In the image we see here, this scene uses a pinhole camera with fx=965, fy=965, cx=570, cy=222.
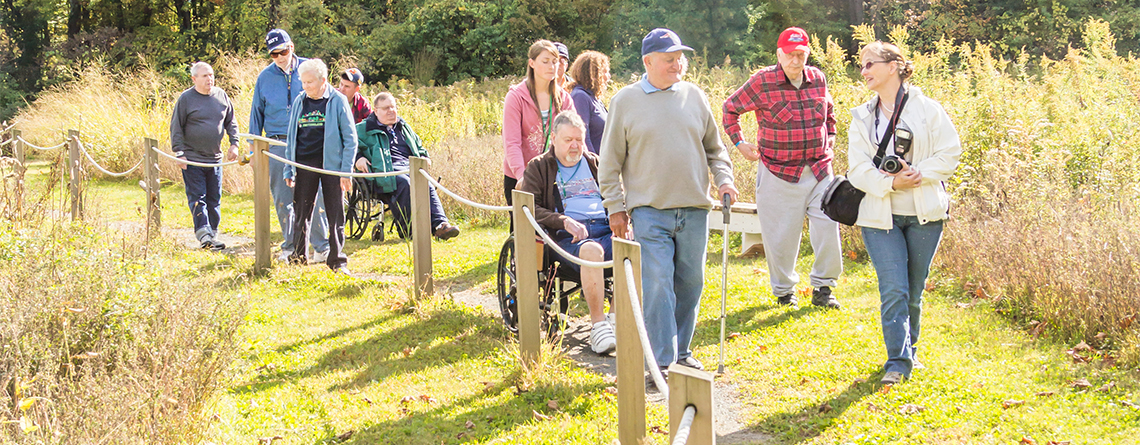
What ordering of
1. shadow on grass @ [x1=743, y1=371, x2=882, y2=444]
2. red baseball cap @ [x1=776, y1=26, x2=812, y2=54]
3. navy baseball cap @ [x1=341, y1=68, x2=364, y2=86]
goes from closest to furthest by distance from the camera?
shadow on grass @ [x1=743, y1=371, x2=882, y2=444]
red baseball cap @ [x1=776, y1=26, x2=812, y2=54]
navy baseball cap @ [x1=341, y1=68, x2=364, y2=86]

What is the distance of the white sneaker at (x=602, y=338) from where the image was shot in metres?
5.84

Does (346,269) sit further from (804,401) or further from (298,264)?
(804,401)

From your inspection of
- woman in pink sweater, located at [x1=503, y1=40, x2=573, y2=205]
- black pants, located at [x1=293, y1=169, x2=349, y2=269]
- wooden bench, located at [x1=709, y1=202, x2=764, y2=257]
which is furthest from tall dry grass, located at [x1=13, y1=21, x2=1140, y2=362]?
black pants, located at [x1=293, y1=169, x2=349, y2=269]

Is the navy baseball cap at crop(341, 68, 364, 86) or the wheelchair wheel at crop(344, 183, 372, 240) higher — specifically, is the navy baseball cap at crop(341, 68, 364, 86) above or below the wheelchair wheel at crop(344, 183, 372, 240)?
above

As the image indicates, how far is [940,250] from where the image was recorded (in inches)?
303

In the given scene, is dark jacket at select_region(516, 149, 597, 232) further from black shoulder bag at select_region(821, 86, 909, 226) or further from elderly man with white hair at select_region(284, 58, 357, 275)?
elderly man with white hair at select_region(284, 58, 357, 275)

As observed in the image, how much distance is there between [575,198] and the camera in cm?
586

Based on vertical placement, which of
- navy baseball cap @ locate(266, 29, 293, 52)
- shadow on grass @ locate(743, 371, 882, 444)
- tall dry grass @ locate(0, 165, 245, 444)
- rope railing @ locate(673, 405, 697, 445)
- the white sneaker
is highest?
navy baseball cap @ locate(266, 29, 293, 52)

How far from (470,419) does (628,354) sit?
1418 mm

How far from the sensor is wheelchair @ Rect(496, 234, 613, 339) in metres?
5.82

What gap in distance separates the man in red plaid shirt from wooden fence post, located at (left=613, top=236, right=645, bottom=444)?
9.60 feet

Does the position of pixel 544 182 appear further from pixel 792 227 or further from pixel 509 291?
pixel 792 227

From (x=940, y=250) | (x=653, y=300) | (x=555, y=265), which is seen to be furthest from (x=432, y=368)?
(x=940, y=250)

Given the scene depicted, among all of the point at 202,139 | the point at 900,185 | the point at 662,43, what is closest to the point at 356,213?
the point at 202,139
